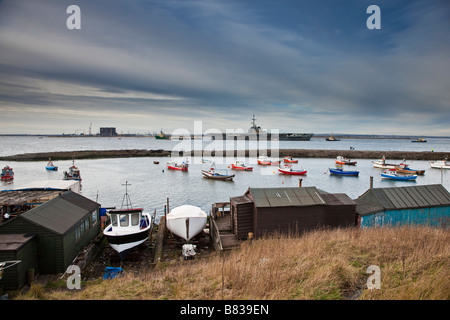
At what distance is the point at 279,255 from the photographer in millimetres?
10547

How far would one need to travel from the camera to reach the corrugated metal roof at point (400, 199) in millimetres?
18797

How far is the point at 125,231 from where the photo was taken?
16.6 m

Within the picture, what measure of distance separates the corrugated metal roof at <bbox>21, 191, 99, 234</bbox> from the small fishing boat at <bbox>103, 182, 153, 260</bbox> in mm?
1852

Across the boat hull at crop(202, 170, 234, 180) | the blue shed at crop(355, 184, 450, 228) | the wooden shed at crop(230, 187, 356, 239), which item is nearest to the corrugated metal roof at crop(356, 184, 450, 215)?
the blue shed at crop(355, 184, 450, 228)

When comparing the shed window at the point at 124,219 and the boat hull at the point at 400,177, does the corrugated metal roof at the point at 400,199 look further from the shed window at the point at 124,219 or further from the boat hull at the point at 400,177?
the boat hull at the point at 400,177

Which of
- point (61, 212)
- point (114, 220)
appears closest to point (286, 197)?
point (114, 220)

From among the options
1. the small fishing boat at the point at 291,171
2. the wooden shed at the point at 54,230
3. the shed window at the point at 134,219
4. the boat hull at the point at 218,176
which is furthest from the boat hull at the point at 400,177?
the wooden shed at the point at 54,230

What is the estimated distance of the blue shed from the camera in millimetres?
18453

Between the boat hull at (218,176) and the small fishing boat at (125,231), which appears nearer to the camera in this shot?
the small fishing boat at (125,231)

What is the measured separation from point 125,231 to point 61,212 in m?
3.60

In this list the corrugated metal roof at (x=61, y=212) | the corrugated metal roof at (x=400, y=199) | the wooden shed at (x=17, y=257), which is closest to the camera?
the wooden shed at (x=17, y=257)

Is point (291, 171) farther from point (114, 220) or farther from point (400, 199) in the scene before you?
point (114, 220)

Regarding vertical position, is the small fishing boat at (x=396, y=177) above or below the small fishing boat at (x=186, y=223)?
below

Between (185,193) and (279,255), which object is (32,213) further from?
(185,193)
